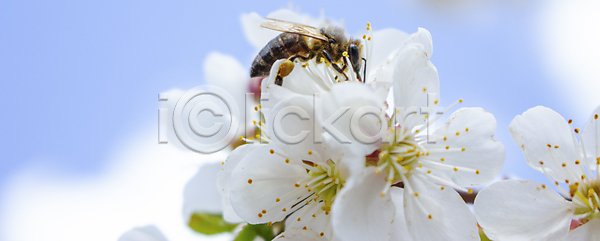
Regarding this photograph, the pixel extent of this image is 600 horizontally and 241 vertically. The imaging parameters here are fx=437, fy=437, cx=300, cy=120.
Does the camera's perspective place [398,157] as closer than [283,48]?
Yes

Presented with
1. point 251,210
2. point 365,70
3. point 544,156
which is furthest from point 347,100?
point 544,156

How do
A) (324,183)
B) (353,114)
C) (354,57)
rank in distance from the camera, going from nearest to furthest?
(353,114) → (324,183) → (354,57)

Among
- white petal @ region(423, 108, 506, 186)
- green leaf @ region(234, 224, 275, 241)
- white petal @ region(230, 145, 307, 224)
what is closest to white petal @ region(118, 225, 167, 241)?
green leaf @ region(234, 224, 275, 241)

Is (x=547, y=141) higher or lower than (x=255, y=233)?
higher

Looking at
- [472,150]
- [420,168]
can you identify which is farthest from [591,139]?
[420,168]

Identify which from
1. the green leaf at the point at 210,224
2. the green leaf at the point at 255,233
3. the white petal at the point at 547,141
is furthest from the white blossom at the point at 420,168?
the green leaf at the point at 210,224

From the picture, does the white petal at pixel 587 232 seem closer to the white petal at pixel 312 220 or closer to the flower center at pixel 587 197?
the flower center at pixel 587 197

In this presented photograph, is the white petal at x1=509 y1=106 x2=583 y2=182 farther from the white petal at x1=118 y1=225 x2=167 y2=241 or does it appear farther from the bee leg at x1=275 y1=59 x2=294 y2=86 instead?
the white petal at x1=118 y1=225 x2=167 y2=241

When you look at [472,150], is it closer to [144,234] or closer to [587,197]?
[587,197]
